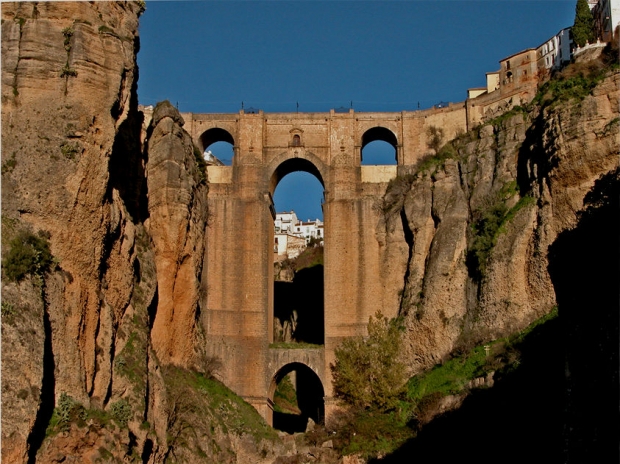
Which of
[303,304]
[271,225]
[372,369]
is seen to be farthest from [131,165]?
[303,304]

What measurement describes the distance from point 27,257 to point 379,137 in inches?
1117

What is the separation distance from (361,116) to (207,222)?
9879 millimetres

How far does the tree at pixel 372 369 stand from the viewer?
119ft

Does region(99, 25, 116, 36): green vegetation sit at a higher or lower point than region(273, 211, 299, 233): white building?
lower

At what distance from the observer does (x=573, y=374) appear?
1680 centimetres

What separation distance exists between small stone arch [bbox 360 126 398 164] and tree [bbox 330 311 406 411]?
10171mm

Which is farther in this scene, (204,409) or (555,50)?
(555,50)

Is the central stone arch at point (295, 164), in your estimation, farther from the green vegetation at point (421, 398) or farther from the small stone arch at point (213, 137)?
the green vegetation at point (421, 398)

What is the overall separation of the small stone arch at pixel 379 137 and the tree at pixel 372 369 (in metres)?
10.2

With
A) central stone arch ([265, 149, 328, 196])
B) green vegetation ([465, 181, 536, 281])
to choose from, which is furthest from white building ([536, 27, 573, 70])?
central stone arch ([265, 149, 328, 196])

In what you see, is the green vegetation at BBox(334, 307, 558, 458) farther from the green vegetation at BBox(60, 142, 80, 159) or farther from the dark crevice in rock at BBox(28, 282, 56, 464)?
the green vegetation at BBox(60, 142, 80, 159)

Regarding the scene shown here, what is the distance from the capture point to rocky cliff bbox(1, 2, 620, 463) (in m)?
20.5

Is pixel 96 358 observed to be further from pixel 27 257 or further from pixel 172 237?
pixel 172 237

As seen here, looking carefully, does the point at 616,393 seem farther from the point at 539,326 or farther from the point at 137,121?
the point at 137,121
